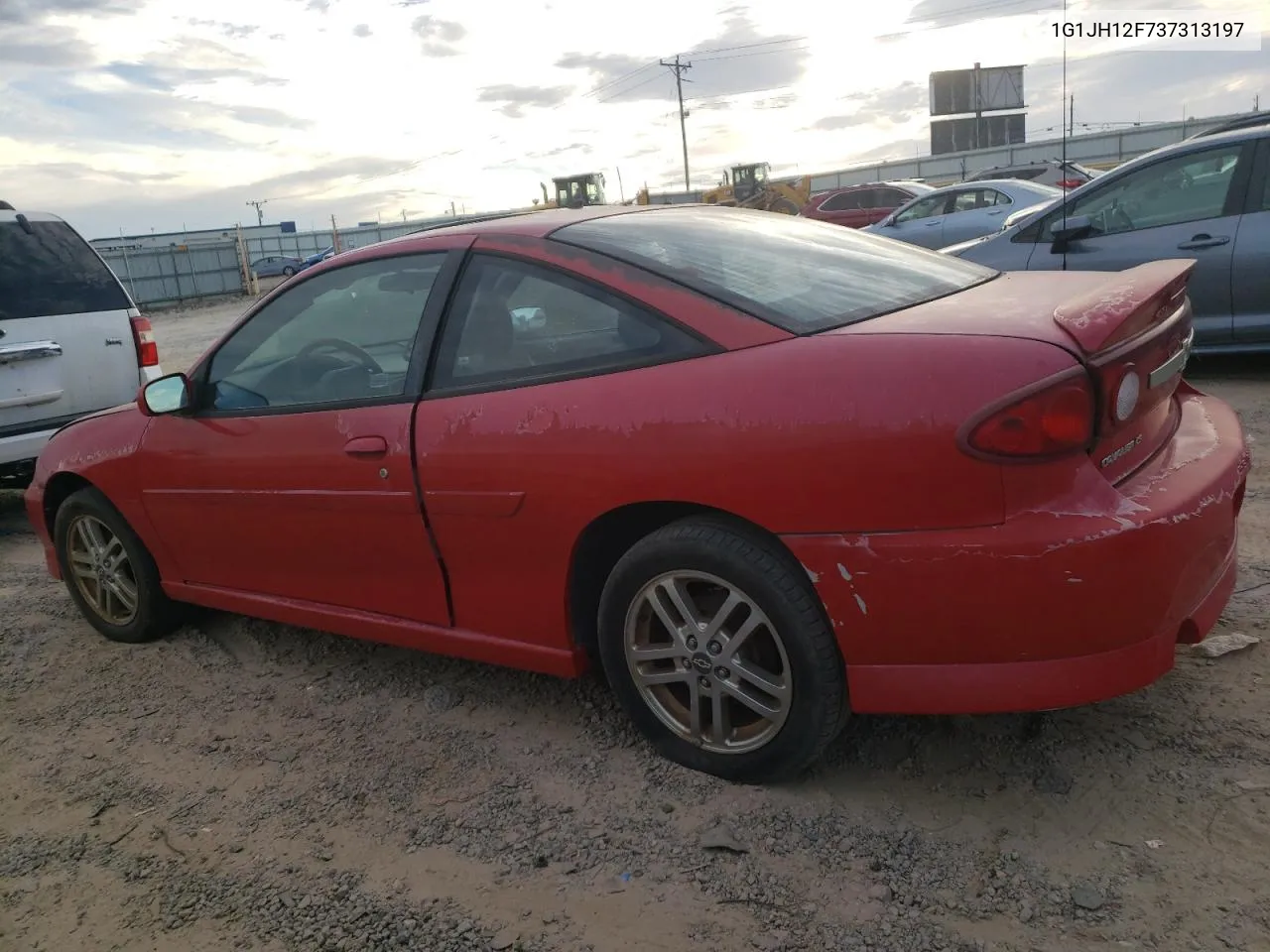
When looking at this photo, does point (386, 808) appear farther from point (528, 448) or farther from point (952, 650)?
point (952, 650)

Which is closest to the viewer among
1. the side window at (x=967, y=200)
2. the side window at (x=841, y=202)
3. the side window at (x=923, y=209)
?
the side window at (x=967, y=200)

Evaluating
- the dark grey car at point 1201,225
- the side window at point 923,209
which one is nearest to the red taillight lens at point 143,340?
the dark grey car at point 1201,225

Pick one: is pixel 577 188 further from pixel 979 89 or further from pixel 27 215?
pixel 979 89

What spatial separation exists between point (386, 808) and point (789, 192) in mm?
29335

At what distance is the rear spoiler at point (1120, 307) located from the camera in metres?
2.21

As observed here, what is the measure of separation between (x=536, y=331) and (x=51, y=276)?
484 cm

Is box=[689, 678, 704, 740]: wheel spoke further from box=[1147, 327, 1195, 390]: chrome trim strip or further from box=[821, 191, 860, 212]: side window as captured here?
box=[821, 191, 860, 212]: side window

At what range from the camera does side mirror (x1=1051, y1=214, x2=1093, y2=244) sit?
655 centimetres

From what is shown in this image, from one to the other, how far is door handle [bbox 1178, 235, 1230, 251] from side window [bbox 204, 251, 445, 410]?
524 cm

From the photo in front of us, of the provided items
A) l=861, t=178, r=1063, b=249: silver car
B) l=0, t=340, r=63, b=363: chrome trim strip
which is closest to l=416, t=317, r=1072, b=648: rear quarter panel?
l=0, t=340, r=63, b=363: chrome trim strip

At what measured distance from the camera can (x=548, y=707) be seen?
10.5 ft

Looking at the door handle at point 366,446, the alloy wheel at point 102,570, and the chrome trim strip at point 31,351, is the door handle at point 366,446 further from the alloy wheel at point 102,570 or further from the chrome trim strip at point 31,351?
the chrome trim strip at point 31,351

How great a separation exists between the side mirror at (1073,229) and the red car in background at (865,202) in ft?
46.3

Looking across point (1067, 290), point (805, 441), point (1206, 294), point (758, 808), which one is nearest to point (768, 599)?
point (805, 441)
